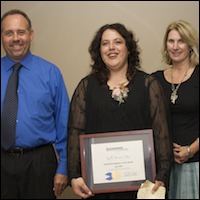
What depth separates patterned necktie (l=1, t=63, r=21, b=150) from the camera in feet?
5.74

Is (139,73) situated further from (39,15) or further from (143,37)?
(39,15)

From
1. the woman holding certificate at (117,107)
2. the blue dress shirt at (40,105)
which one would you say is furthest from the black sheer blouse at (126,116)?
the blue dress shirt at (40,105)

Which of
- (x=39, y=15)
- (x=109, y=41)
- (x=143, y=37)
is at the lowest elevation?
(x=109, y=41)

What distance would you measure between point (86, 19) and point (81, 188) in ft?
4.73

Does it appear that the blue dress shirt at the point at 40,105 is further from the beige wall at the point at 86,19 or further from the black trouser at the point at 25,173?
the beige wall at the point at 86,19

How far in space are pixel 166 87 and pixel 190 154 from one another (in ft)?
1.41

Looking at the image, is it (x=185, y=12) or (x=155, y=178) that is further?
(x=185, y=12)

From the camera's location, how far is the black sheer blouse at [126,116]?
5.42ft

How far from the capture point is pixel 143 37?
2.57m

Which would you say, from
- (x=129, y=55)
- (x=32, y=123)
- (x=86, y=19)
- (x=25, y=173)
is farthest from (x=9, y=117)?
(x=86, y=19)

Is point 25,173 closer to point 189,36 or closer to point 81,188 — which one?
point 81,188

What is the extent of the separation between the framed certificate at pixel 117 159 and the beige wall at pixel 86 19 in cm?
114

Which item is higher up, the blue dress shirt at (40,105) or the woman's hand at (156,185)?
the blue dress shirt at (40,105)

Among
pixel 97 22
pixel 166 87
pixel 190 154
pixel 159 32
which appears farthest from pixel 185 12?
pixel 190 154
